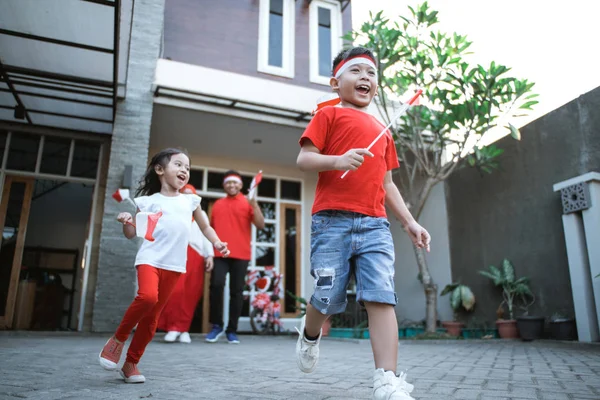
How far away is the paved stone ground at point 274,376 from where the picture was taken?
2111mm

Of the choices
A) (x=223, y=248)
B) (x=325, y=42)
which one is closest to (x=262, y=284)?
(x=325, y=42)

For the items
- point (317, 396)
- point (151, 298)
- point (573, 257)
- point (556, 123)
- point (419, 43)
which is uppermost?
point (419, 43)

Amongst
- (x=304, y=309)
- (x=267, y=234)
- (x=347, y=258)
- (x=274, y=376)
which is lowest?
(x=274, y=376)

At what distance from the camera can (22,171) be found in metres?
7.08

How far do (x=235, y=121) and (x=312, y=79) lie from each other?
210 cm

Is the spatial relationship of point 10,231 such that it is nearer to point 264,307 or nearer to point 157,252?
point 264,307

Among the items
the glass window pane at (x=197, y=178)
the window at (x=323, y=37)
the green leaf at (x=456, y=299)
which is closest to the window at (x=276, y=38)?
the window at (x=323, y=37)

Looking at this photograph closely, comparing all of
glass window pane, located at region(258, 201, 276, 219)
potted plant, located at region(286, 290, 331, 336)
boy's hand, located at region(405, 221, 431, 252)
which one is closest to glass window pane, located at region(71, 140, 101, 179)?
glass window pane, located at region(258, 201, 276, 219)

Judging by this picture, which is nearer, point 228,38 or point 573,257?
A: point 573,257

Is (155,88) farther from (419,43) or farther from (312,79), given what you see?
(419,43)

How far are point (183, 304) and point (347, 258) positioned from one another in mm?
3906

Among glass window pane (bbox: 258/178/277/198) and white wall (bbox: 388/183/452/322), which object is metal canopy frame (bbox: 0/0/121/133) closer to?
glass window pane (bbox: 258/178/277/198)

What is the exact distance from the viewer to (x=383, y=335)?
182 centimetres

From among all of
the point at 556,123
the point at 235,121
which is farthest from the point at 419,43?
the point at 235,121
